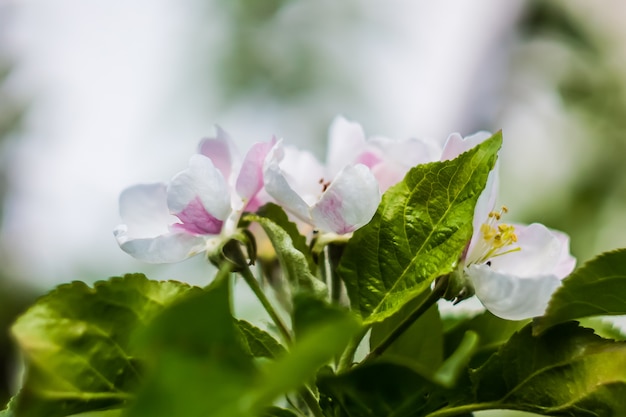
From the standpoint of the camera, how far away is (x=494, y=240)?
0.45 meters

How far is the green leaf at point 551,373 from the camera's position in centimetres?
36

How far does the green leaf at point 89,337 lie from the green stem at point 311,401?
0.07 meters

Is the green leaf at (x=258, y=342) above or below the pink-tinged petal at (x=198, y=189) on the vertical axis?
below

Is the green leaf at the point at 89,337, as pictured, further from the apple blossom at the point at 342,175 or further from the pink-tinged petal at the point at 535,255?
the pink-tinged petal at the point at 535,255

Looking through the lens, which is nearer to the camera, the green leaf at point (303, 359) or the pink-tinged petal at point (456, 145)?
the green leaf at point (303, 359)

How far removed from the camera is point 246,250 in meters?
0.44

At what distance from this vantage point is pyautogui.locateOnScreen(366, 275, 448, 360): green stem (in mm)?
403

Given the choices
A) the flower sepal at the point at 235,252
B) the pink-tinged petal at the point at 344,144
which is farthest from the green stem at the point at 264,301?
the pink-tinged petal at the point at 344,144

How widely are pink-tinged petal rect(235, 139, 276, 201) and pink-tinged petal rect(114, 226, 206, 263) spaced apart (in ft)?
0.11

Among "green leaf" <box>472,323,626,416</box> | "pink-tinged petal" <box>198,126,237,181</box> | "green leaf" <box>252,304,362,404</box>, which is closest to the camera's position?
"green leaf" <box>252,304,362,404</box>

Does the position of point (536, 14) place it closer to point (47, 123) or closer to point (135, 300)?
point (47, 123)

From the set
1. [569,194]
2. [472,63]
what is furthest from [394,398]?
[472,63]

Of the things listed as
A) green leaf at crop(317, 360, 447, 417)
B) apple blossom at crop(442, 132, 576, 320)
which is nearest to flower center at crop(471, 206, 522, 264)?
apple blossom at crop(442, 132, 576, 320)

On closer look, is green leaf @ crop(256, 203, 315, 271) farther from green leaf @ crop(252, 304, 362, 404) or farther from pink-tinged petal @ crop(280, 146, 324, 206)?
green leaf @ crop(252, 304, 362, 404)
